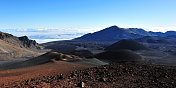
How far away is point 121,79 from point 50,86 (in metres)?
4.93

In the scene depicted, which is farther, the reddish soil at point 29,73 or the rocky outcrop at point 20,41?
the rocky outcrop at point 20,41

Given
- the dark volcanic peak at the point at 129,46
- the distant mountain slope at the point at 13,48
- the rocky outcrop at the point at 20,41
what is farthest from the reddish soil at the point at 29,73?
the rocky outcrop at the point at 20,41

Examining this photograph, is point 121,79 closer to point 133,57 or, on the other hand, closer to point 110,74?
point 110,74

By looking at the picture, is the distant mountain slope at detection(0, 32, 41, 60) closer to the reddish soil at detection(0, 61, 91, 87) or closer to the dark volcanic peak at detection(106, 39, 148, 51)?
the dark volcanic peak at detection(106, 39, 148, 51)

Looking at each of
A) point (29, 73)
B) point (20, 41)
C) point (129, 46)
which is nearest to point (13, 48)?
point (20, 41)

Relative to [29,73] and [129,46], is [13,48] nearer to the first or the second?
[29,73]

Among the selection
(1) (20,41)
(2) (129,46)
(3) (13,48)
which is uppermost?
(1) (20,41)

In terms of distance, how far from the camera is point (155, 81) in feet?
34.2

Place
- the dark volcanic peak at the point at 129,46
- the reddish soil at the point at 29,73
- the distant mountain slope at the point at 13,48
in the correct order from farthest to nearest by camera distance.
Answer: the dark volcanic peak at the point at 129,46, the distant mountain slope at the point at 13,48, the reddish soil at the point at 29,73

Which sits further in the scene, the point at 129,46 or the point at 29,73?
the point at 129,46

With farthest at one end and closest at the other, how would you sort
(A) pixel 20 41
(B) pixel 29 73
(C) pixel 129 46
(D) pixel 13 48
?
(A) pixel 20 41, (C) pixel 129 46, (D) pixel 13 48, (B) pixel 29 73

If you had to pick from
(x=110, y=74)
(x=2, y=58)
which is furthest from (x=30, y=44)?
(x=110, y=74)

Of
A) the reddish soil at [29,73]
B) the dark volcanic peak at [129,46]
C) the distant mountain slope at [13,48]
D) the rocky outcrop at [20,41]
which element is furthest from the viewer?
the rocky outcrop at [20,41]

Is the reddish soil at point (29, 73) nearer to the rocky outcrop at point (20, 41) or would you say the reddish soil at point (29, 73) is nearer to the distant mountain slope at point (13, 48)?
the distant mountain slope at point (13, 48)
